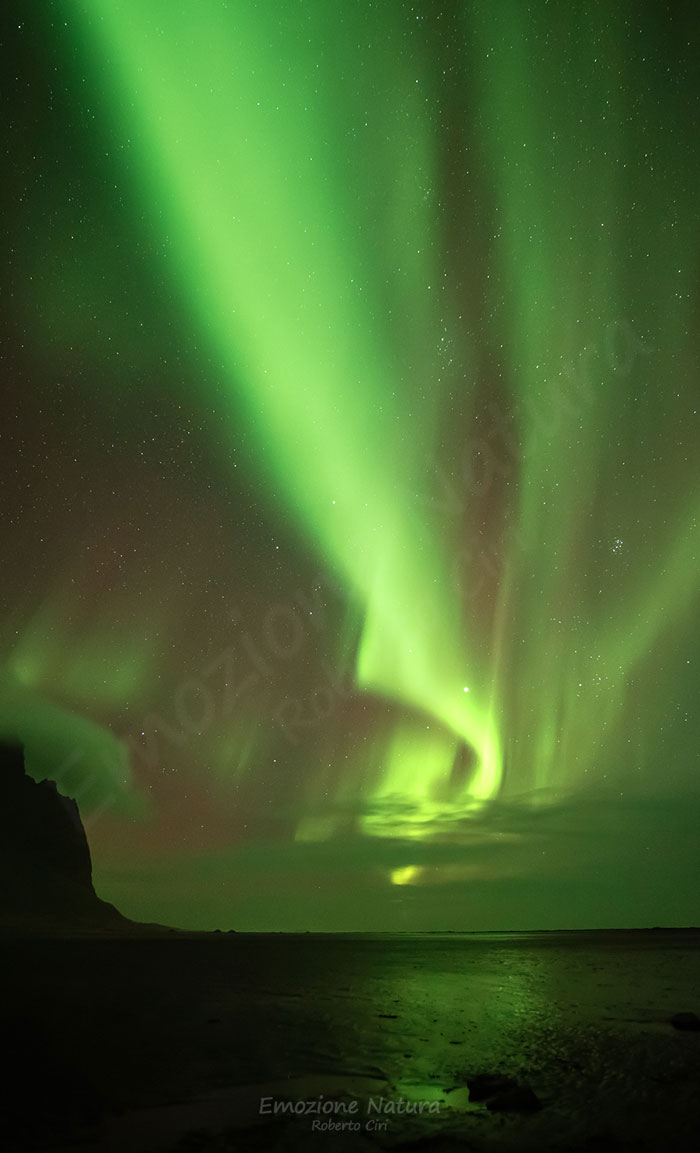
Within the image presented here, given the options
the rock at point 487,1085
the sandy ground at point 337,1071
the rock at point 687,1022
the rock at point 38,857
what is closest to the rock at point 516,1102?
the sandy ground at point 337,1071

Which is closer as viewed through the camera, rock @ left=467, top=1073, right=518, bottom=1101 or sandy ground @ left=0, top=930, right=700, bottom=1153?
sandy ground @ left=0, top=930, right=700, bottom=1153

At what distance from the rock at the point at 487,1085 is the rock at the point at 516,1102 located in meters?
0.23

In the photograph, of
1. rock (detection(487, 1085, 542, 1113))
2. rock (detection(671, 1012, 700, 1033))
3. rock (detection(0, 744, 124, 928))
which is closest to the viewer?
rock (detection(487, 1085, 542, 1113))

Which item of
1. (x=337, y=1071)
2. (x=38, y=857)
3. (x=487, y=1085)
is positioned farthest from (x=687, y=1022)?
(x=38, y=857)

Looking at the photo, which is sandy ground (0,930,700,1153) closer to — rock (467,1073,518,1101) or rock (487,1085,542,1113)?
rock (487,1085,542,1113)

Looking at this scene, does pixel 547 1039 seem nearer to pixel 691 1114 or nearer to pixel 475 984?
pixel 691 1114

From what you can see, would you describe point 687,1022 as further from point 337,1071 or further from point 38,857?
point 38,857

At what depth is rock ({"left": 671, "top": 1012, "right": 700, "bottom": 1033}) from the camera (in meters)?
18.9

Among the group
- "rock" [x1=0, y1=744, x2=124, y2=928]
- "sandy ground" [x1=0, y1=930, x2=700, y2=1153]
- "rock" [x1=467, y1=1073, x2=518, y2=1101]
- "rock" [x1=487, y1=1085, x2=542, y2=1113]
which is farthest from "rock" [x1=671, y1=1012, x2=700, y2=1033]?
"rock" [x1=0, y1=744, x2=124, y2=928]

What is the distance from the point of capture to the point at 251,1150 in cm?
827

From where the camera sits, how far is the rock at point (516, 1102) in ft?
34.2

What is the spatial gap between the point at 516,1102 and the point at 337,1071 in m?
3.55

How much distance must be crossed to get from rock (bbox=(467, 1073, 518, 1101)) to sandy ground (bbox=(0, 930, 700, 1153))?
0.20 metres

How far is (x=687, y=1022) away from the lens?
19328 mm
